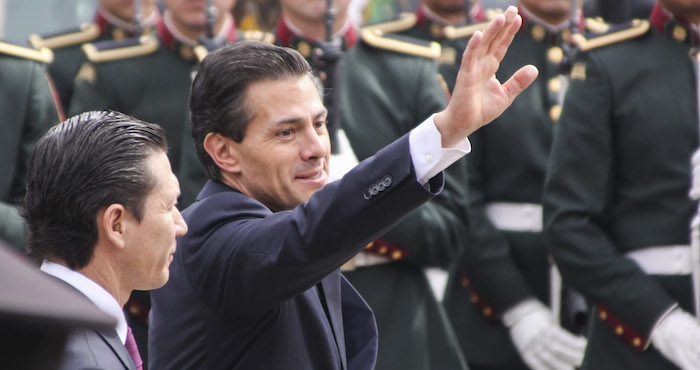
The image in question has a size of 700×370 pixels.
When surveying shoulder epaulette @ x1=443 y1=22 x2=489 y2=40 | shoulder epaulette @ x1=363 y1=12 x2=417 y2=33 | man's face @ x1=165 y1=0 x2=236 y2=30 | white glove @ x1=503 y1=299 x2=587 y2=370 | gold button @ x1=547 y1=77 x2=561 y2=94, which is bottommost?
white glove @ x1=503 y1=299 x2=587 y2=370

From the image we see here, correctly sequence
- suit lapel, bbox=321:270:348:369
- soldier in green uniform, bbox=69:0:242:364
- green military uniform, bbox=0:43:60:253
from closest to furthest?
suit lapel, bbox=321:270:348:369 < green military uniform, bbox=0:43:60:253 < soldier in green uniform, bbox=69:0:242:364

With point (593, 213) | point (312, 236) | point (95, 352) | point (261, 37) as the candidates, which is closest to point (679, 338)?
point (593, 213)

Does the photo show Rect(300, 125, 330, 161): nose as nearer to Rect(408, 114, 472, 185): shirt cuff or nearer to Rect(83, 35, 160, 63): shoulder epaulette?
Rect(408, 114, 472, 185): shirt cuff

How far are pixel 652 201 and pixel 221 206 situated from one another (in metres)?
1.77

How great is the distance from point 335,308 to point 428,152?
562 millimetres


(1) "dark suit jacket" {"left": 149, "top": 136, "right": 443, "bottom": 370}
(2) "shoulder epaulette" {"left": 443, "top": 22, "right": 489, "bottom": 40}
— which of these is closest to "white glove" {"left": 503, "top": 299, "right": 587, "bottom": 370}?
(2) "shoulder epaulette" {"left": 443, "top": 22, "right": 489, "bottom": 40}

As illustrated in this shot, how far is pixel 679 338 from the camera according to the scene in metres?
3.31

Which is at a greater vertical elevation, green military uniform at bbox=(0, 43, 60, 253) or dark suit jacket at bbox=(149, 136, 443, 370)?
dark suit jacket at bbox=(149, 136, 443, 370)

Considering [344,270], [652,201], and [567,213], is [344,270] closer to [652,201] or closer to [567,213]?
[567,213]

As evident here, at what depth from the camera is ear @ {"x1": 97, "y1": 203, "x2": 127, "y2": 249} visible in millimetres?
1882

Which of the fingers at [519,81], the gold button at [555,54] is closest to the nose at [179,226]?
the fingers at [519,81]

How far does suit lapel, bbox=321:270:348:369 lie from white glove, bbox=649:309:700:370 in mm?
1448

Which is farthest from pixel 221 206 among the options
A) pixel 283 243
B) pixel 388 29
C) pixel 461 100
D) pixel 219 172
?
pixel 388 29

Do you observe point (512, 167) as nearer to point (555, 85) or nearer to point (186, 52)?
point (555, 85)
